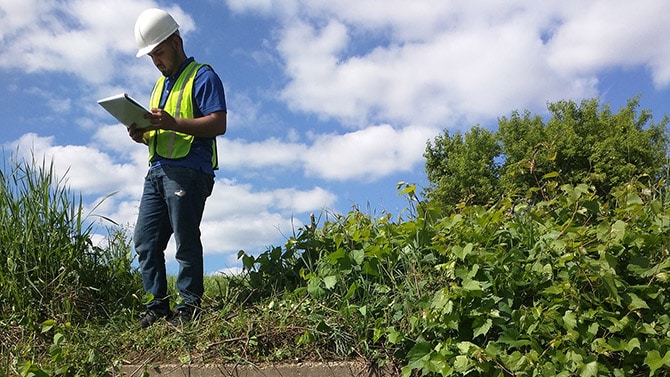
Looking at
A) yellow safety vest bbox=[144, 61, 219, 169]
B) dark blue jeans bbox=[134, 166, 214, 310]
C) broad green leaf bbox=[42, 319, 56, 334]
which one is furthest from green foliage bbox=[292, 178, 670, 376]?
broad green leaf bbox=[42, 319, 56, 334]

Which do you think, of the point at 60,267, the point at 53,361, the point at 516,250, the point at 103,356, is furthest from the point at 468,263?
the point at 60,267

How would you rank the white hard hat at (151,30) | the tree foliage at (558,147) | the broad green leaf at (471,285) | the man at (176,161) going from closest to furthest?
1. the broad green leaf at (471,285)
2. the man at (176,161)
3. the white hard hat at (151,30)
4. the tree foliage at (558,147)

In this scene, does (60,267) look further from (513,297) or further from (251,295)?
(513,297)

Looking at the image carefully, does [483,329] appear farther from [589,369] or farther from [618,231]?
[618,231]

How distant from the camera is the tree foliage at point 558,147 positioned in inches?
942

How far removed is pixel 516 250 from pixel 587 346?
2.05 feet

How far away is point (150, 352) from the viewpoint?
13.0ft

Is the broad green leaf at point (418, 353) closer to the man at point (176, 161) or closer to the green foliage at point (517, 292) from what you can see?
the green foliage at point (517, 292)

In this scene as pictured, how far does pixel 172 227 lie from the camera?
448 cm

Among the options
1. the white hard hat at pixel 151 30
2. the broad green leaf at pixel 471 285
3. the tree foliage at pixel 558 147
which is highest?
the tree foliage at pixel 558 147

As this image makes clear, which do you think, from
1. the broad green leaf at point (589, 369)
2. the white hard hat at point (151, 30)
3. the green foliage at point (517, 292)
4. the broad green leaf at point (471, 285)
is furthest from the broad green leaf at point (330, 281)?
the white hard hat at point (151, 30)

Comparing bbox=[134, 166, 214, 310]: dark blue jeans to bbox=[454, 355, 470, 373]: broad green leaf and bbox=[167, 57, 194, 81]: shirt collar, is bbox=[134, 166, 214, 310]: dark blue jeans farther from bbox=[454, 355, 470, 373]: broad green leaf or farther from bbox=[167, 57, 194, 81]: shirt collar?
bbox=[454, 355, 470, 373]: broad green leaf

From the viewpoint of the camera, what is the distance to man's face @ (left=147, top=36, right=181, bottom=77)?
455 cm

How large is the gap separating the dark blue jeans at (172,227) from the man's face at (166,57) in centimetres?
80
